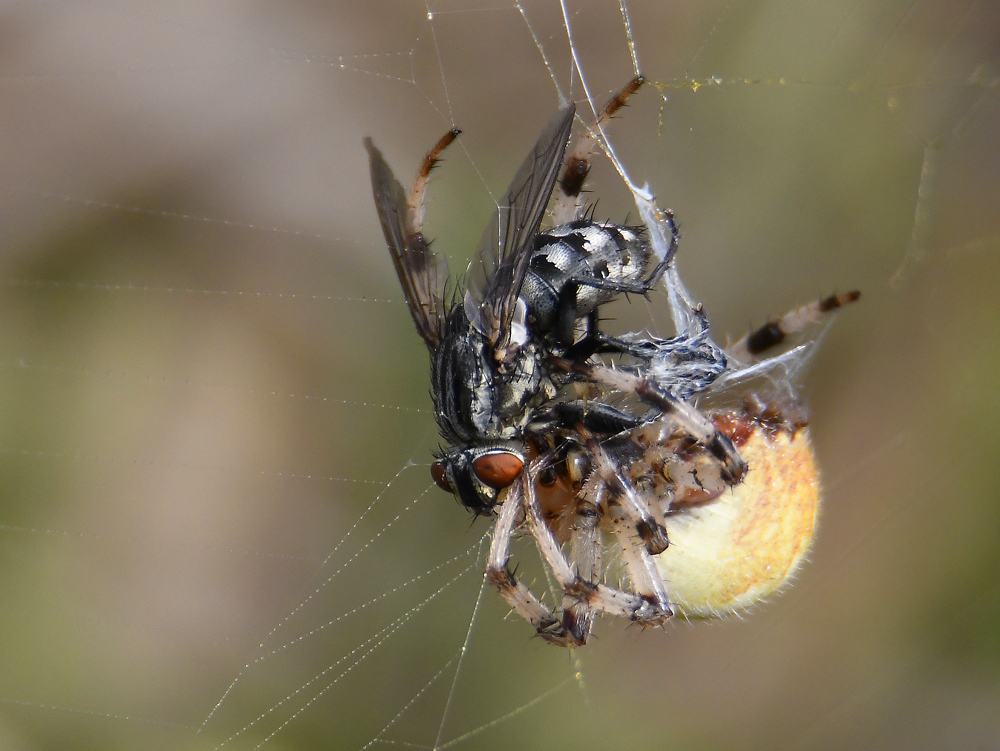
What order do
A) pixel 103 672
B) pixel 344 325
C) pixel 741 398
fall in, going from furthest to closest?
pixel 344 325, pixel 103 672, pixel 741 398

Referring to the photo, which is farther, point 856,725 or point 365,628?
point 856,725

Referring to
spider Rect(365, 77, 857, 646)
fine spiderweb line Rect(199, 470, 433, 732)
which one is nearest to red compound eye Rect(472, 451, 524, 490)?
→ spider Rect(365, 77, 857, 646)

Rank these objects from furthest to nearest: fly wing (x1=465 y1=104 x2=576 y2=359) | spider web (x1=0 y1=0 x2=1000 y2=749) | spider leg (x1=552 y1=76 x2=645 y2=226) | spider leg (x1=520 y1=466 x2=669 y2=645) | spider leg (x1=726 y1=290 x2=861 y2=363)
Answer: spider web (x1=0 y1=0 x2=1000 y2=749) < spider leg (x1=552 y1=76 x2=645 y2=226) < spider leg (x1=726 y1=290 x2=861 y2=363) < spider leg (x1=520 y1=466 x2=669 y2=645) < fly wing (x1=465 y1=104 x2=576 y2=359)

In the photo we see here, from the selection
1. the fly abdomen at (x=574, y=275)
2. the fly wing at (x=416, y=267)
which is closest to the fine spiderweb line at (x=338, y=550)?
the fly wing at (x=416, y=267)

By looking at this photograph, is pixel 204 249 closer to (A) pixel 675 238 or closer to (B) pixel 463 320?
(B) pixel 463 320

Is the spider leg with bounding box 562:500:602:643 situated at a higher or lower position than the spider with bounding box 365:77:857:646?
lower

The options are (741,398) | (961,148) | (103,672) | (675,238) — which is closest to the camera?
(675,238)

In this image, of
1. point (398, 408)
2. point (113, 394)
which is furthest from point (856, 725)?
point (113, 394)

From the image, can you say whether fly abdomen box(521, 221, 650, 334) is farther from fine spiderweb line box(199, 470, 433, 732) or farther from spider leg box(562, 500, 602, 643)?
fine spiderweb line box(199, 470, 433, 732)
